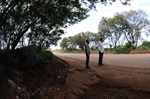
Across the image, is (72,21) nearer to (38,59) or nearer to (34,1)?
(38,59)

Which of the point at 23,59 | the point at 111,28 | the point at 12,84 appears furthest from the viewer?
the point at 111,28

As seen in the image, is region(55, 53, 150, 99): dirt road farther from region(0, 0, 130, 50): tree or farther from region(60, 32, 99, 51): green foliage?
region(60, 32, 99, 51): green foliage

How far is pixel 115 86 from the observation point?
12.6 m

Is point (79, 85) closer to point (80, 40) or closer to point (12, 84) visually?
point (12, 84)

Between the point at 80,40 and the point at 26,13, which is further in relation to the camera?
the point at 80,40

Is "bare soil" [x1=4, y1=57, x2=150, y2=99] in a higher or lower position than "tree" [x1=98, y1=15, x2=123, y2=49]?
lower

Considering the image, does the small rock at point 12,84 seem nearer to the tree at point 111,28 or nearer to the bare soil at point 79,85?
the bare soil at point 79,85

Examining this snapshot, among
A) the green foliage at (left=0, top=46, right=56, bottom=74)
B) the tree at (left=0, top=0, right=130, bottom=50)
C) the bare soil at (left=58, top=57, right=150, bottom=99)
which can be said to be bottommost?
the bare soil at (left=58, top=57, right=150, bottom=99)

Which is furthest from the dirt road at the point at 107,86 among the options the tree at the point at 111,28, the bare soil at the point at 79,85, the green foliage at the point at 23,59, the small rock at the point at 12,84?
the tree at the point at 111,28

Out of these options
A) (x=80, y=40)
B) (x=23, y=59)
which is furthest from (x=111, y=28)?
(x=23, y=59)

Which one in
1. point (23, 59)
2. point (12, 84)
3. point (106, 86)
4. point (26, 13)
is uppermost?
point (26, 13)

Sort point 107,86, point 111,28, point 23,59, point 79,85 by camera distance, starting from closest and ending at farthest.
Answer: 1. point 107,86
2. point 79,85
3. point 23,59
4. point 111,28

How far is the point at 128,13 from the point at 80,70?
40.7 m

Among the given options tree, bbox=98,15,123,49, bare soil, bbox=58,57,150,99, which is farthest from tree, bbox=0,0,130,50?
tree, bbox=98,15,123,49
